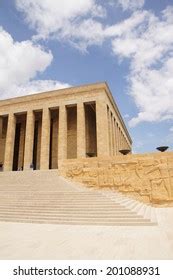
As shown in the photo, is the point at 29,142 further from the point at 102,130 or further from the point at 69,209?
the point at 69,209

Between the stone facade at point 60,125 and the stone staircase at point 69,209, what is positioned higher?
the stone facade at point 60,125

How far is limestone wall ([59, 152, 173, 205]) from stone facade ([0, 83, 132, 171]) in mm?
5655

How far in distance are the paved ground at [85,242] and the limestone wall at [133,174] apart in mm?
5749


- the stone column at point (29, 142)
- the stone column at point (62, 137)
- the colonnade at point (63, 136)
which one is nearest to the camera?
the colonnade at point (63, 136)

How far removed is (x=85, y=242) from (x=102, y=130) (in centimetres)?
1566

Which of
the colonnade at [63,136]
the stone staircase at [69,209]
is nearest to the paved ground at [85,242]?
the stone staircase at [69,209]

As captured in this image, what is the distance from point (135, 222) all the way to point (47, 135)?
1610 centimetres

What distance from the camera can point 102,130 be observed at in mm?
20078

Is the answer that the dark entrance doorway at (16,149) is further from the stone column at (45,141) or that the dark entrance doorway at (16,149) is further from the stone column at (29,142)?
the stone column at (45,141)

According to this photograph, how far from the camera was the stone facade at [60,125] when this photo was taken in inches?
807

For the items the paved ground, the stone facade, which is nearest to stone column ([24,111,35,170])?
the stone facade

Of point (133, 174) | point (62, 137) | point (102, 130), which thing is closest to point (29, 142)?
point (62, 137)
